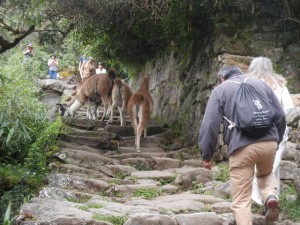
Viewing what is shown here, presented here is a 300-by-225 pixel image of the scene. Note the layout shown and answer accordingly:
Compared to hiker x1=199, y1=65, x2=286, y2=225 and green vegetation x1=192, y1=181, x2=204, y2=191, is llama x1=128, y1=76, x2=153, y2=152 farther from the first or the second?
hiker x1=199, y1=65, x2=286, y2=225

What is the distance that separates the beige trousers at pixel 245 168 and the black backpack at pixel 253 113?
143 millimetres

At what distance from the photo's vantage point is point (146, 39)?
14812 millimetres

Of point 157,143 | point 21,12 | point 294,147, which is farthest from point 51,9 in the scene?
point 294,147

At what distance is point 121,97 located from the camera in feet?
43.6

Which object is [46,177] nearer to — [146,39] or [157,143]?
[157,143]

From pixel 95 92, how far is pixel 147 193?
21.9 ft

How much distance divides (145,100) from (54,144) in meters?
2.50

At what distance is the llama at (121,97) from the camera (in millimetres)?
13164

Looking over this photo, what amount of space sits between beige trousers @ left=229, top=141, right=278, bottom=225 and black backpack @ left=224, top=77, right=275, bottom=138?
0.14 metres

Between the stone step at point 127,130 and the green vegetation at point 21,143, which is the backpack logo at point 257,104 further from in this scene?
the stone step at point 127,130

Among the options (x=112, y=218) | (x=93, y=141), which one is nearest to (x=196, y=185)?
(x=112, y=218)

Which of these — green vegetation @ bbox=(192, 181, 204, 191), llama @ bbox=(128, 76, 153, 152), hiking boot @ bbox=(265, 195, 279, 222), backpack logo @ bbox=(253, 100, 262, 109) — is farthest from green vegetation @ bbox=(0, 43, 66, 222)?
backpack logo @ bbox=(253, 100, 262, 109)

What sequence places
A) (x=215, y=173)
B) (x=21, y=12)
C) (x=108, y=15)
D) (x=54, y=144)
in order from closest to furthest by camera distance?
(x=215, y=173) → (x=54, y=144) → (x=21, y=12) → (x=108, y=15)

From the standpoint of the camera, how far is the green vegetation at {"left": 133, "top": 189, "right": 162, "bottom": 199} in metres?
7.70
